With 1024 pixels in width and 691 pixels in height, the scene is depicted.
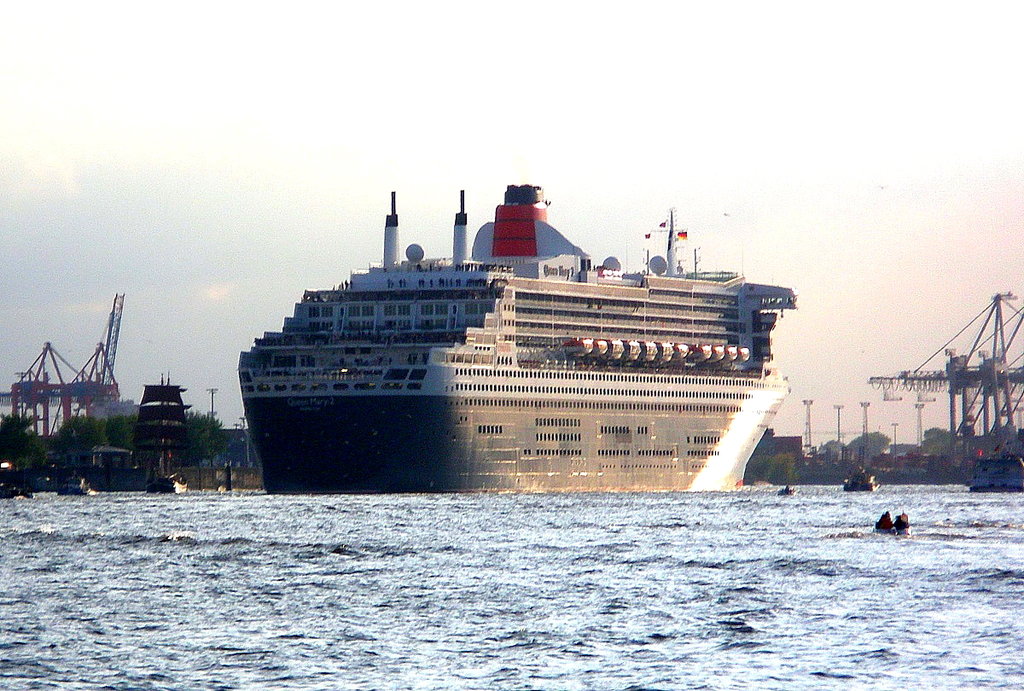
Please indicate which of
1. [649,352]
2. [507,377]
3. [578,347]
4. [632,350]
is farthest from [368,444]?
[649,352]

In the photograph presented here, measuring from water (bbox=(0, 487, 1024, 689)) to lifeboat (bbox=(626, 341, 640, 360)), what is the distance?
6518cm

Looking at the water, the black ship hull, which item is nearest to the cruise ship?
the black ship hull

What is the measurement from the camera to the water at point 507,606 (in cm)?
5338

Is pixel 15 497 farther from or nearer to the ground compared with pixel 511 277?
nearer to the ground

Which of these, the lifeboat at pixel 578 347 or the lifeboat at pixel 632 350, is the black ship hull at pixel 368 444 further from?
the lifeboat at pixel 632 350

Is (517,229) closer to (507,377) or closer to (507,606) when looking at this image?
(507,377)

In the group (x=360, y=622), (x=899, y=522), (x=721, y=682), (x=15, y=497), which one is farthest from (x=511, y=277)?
(x=721, y=682)

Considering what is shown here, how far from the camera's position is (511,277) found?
566 ft

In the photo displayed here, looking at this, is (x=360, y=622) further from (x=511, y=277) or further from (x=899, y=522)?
(x=511, y=277)

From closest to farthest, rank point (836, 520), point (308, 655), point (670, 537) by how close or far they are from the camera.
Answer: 1. point (308, 655)
2. point (670, 537)
3. point (836, 520)

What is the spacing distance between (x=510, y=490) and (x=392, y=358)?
42.0 ft

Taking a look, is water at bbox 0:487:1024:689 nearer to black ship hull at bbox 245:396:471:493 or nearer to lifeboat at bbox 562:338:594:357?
black ship hull at bbox 245:396:471:493

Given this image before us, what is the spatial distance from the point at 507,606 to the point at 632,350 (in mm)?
113741

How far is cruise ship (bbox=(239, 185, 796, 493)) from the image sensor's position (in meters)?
156
